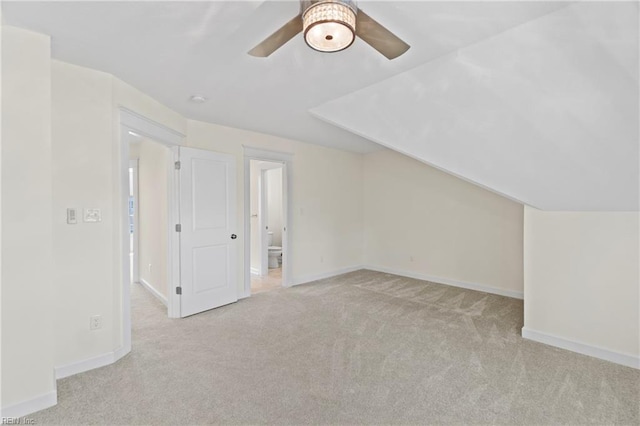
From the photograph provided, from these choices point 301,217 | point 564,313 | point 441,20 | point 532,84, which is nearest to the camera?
point 441,20

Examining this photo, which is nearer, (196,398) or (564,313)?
(196,398)

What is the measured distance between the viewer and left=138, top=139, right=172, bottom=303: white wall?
404 cm

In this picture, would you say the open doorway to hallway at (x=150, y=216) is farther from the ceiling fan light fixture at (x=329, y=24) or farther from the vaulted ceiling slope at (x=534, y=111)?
the ceiling fan light fixture at (x=329, y=24)

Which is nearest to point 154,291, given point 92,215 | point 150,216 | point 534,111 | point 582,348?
point 150,216

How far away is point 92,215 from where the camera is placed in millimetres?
2479

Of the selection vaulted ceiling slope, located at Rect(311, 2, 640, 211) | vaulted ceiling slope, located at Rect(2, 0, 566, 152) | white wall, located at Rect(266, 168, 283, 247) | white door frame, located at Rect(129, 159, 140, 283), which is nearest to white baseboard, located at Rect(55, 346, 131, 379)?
vaulted ceiling slope, located at Rect(2, 0, 566, 152)

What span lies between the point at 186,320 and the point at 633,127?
162 inches

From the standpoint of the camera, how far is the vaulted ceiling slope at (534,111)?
1.69 m

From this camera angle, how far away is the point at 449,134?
269 centimetres

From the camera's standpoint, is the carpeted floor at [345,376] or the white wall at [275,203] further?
the white wall at [275,203]

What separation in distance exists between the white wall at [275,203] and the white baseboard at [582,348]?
5161 mm

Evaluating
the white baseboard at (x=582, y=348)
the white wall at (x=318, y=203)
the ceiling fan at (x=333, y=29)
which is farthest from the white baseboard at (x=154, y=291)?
the white baseboard at (x=582, y=348)

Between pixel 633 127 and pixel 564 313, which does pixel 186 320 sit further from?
pixel 633 127

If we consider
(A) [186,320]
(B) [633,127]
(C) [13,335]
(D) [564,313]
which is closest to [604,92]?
(B) [633,127]
